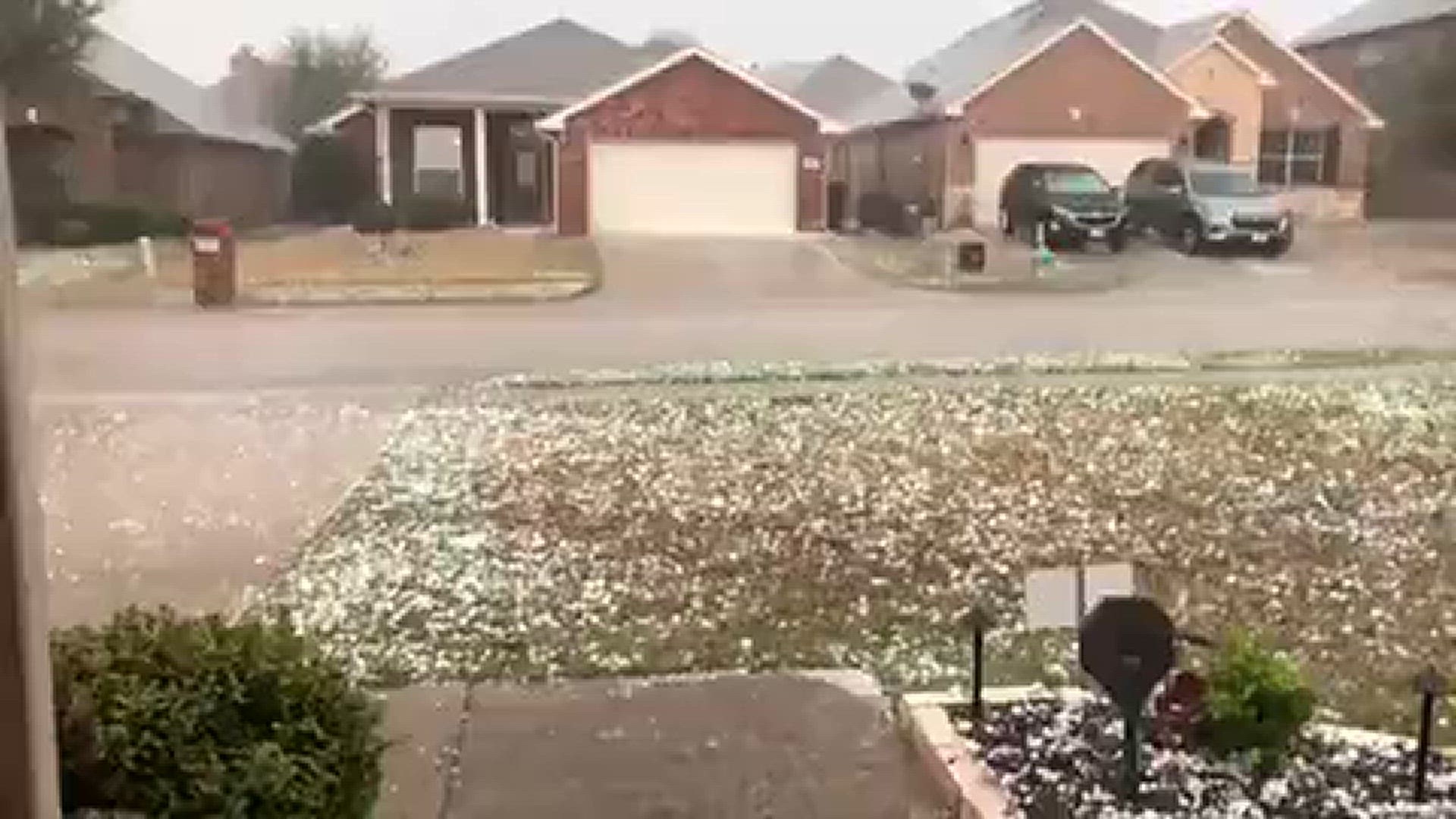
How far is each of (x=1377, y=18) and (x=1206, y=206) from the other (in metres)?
0.46

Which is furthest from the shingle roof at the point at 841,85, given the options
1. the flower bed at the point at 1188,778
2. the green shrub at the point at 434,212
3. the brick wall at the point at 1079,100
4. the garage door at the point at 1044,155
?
the flower bed at the point at 1188,778

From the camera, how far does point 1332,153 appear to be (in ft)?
8.32

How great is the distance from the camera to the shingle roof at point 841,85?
232 centimetres

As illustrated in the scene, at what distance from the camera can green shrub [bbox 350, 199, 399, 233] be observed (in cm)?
234

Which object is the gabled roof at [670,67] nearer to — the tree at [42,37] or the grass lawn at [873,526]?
the grass lawn at [873,526]

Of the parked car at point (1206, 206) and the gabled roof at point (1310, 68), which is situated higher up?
the gabled roof at point (1310, 68)

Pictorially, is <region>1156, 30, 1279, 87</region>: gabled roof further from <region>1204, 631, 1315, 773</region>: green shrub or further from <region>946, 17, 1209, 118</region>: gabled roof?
<region>1204, 631, 1315, 773</region>: green shrub

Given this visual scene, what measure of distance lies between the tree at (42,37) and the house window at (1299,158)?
1.93 m

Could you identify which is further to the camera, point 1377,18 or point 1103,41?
point 1103,41

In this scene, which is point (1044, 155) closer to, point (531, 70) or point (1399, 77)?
point (1399, 77)

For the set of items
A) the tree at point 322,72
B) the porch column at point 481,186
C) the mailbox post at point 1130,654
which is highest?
the tree at point 322,72

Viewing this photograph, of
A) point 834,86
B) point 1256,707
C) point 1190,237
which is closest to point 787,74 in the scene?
point 834,86

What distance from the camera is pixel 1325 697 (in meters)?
1.68

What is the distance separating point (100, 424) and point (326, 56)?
1324 millimetres
